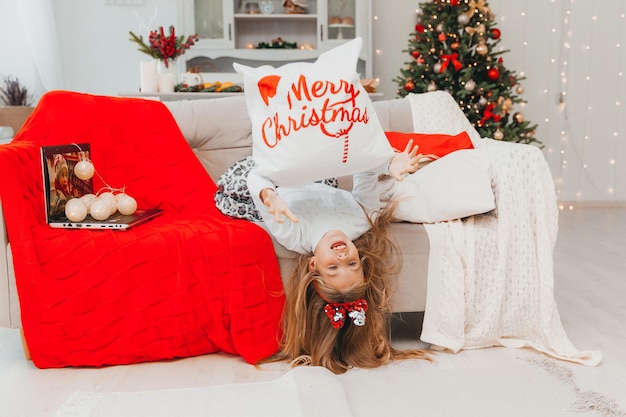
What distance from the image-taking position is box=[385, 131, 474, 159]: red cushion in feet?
7.96

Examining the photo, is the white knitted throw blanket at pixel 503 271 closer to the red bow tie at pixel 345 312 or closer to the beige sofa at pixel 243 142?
the beige sofa at pixel 243 142

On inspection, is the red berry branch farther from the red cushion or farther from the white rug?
the white rug

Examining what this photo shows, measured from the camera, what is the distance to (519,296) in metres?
2.10

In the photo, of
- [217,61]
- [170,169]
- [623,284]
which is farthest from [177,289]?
[217,61]

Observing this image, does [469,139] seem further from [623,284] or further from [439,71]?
[439,71]

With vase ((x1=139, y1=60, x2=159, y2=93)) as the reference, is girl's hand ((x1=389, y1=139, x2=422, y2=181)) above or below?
below

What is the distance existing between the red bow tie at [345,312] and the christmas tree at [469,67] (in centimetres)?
251

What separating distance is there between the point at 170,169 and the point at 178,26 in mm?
2400

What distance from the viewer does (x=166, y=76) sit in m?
4.03

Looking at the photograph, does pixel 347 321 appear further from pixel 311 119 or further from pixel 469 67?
pixel 469 67

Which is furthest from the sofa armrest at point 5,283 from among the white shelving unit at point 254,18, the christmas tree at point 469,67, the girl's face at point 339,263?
the christmas tree at point 469,67

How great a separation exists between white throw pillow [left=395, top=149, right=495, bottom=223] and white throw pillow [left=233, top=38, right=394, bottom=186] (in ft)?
1.13

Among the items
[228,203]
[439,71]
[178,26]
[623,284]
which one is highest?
[178,26]

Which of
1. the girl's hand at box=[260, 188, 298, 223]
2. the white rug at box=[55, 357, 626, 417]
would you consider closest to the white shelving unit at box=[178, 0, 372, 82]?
the girl's hand at box=[260, 188, 298, 223]
